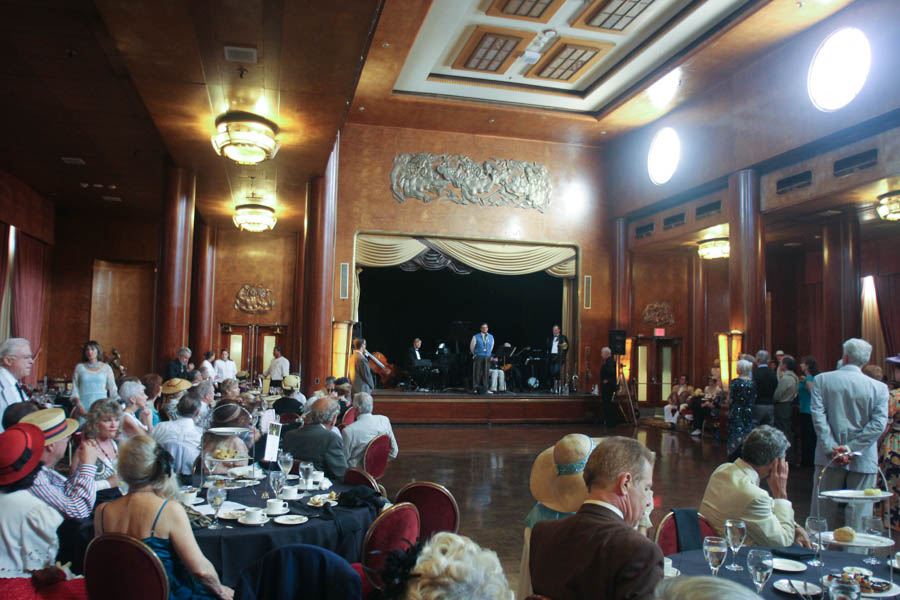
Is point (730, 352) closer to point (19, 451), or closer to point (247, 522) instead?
point (247, 522)

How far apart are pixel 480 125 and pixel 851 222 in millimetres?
7763

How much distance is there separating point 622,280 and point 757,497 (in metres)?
13.2

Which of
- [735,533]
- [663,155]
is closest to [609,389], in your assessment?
[663,155]

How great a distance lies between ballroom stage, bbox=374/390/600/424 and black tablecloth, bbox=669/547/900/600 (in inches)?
432

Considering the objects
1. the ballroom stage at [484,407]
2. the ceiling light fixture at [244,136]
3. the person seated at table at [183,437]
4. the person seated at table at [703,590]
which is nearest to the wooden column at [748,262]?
the ballroom stage at [484,407]

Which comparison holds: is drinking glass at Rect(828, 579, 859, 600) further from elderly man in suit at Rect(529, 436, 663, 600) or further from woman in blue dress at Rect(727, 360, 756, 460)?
woman in blue dress at Rect(727, 360, 756, 460)

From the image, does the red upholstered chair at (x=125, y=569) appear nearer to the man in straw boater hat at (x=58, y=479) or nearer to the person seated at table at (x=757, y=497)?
the man in straw boater hat at (x=58, y=479)

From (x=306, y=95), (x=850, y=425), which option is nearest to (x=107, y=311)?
(x=306, y=95)

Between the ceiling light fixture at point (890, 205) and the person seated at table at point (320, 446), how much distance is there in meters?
9.52

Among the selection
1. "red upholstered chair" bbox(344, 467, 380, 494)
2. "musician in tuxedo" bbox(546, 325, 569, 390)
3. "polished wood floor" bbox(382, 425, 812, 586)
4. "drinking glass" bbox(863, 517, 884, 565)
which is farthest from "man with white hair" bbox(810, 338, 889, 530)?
"musician in tuxedo" bbox(546, 325, 569, 390)

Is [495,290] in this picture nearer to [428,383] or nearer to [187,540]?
[428,383]

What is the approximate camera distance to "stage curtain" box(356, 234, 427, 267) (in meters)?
15.0

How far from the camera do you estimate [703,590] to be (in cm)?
106

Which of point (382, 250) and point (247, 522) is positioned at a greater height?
point (382, 250)
